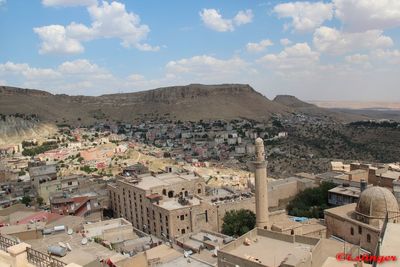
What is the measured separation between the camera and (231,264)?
17.0m

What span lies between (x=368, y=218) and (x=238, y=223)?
9.24 meters

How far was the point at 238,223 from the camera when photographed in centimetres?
2872

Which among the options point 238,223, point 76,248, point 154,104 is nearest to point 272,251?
point 76,248

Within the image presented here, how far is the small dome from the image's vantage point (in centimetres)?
2198

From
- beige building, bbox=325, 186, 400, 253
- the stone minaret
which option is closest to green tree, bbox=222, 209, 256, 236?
the stone minaret

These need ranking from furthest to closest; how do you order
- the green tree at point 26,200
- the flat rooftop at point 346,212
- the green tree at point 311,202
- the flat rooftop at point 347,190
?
the green tree at point 26,200
the green tree at point 311,202
the flat rooftop at point 347,190
the flat rooftop at point 346,212

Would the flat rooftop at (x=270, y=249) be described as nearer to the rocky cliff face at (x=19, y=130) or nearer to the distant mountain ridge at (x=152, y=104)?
the rocky cliff face at (x=19, y=130)

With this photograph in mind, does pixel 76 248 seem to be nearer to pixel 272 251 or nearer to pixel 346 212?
pixel 272 251

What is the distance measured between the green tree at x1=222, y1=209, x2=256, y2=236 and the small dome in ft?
27.3

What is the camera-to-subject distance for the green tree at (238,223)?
28328mm

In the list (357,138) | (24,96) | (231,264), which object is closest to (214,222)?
(231,264)

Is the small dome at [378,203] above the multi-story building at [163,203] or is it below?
above

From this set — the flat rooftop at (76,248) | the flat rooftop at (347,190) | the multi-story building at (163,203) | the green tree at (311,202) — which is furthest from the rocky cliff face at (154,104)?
the flat rooftop at (76,248)

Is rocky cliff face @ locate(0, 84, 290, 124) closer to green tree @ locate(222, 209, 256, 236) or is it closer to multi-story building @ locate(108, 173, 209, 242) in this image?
multi-story building @ locate(108, 173, 209, 242)
